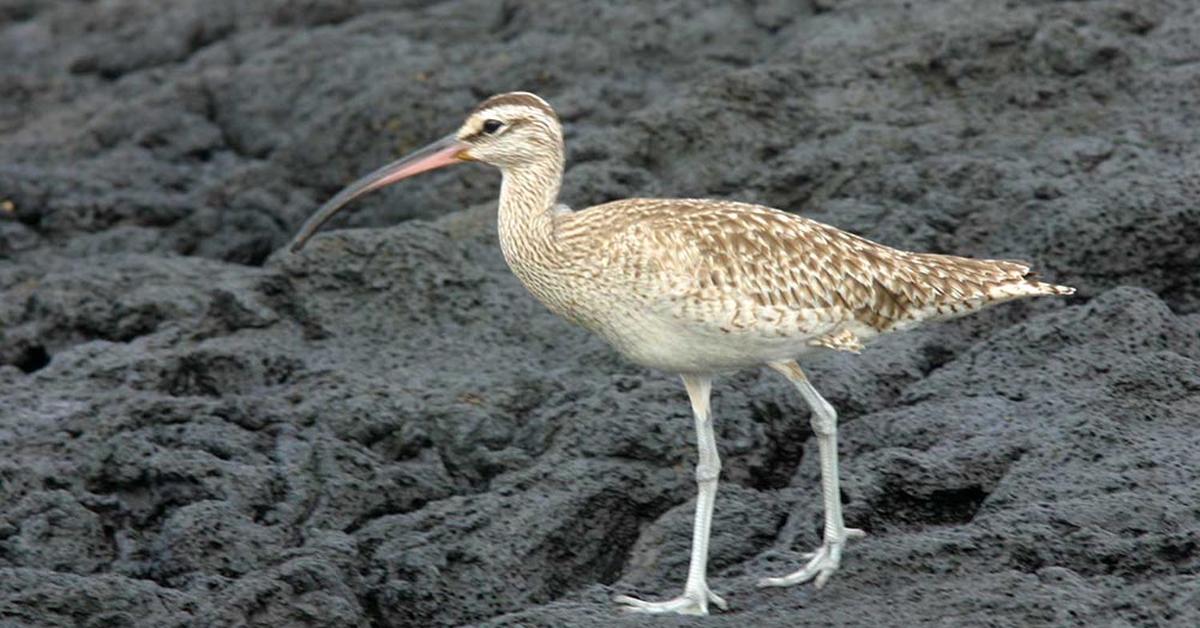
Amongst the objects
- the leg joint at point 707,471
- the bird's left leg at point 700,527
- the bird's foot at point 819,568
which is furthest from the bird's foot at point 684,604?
the leg joint at point 707,471

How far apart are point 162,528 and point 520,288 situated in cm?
252

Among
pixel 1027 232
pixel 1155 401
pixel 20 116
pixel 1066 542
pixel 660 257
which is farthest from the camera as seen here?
pixel 20 116

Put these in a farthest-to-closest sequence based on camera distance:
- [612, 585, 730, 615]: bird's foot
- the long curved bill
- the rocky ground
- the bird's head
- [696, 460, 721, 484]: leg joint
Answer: the long curved bill < the bird's head < [696, 460, 721, 484]: leg joint < the rocky ground < [612, 585, 730, 615]: bird's foot

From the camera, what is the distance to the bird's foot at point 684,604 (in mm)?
6645

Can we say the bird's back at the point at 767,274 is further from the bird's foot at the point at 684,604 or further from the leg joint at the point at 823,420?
the bird's foot at the point at 684,604

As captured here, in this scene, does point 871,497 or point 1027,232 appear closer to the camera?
point 871,497

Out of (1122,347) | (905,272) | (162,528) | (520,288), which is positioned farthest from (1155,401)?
(162,528)

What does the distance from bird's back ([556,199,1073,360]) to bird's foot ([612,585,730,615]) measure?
93cm

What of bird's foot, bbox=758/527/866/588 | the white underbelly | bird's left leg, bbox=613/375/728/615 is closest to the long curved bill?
the white underbelly

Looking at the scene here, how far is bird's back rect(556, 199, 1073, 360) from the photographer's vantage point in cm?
689

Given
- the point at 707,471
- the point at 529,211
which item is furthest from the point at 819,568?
the point at 529,211

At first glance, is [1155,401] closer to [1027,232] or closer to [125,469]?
[1027,232]

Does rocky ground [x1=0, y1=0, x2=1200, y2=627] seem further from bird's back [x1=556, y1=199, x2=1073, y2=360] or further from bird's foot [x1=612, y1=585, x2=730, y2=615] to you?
bird's back [x1=556, y1=199, x2=1073, y2=360]

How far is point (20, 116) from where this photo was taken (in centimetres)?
1468
